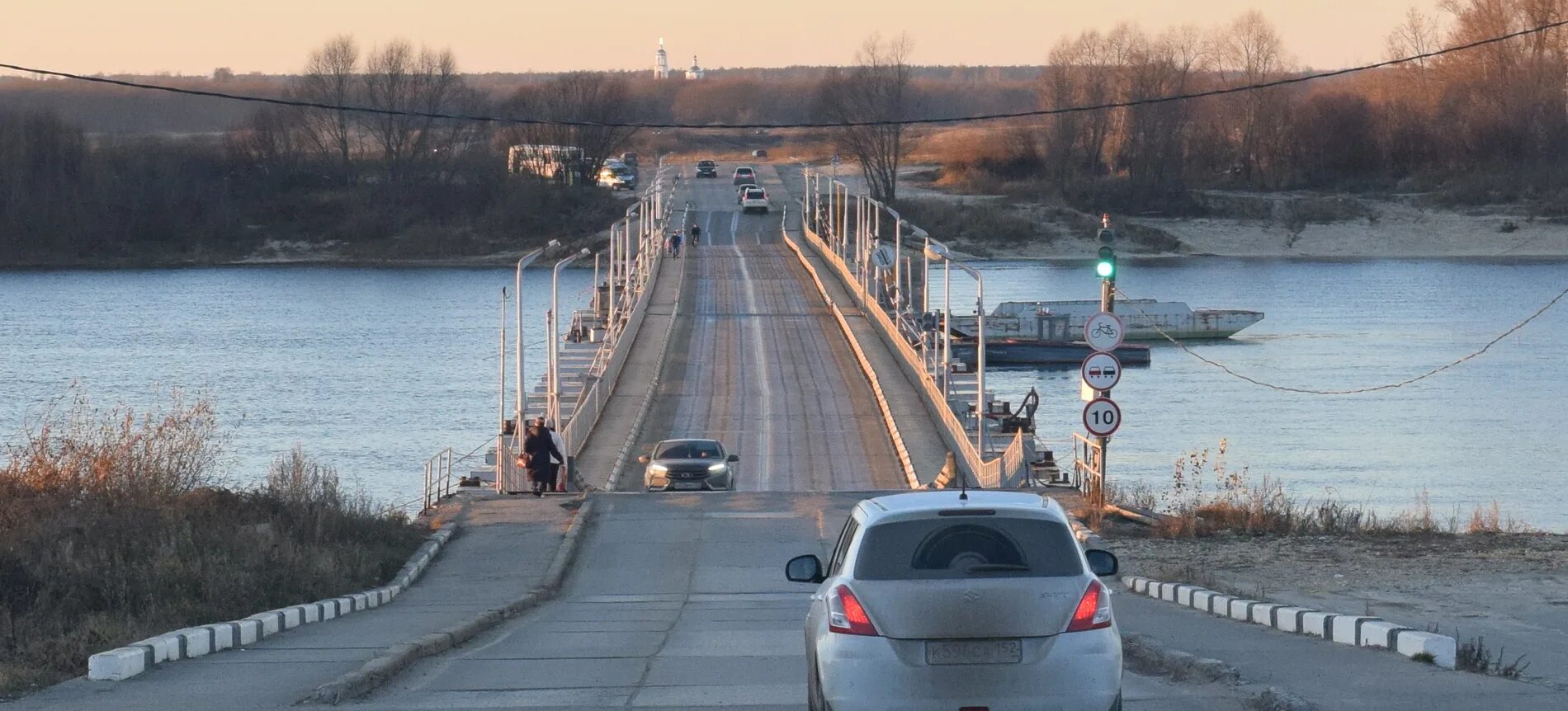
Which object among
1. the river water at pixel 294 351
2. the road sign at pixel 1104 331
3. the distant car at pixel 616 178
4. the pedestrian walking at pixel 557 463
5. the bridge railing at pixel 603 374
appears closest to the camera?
the road sign at pixel 1104 331

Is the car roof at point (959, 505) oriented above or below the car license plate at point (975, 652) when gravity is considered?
above

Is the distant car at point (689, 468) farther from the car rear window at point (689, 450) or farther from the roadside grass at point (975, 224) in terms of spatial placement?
the roadside grass at point (975, 224)

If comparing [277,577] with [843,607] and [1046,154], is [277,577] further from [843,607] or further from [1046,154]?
[1046,154]

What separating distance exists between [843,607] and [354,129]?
15431 cm

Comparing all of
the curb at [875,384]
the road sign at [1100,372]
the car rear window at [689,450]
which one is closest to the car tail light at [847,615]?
the road sign at [1100,372]

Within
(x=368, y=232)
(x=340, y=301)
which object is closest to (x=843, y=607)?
(x=340, y=301)

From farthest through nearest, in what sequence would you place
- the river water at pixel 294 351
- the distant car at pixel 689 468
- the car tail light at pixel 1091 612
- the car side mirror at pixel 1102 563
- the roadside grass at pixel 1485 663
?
the river water at pixel 294 351
the distant car at pixel 689 468
the roadside grass at pixel 1485 663
the car side mirror at pixel 1102 563
the car tail light at pixel 1091 612

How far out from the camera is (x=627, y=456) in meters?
39.2

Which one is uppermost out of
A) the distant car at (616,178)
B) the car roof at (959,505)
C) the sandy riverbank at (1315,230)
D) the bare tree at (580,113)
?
the bare tree at (580,113)

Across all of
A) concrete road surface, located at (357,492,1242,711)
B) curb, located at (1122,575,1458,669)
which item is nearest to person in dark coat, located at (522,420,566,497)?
concrete road surface, located at (357,492,1242,711)

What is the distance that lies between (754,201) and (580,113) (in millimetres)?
30737

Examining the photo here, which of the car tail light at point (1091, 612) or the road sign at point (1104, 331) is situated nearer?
the car tail light at point (1091, 612)

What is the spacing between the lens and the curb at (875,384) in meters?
36.6

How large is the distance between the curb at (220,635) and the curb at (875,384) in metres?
17.7
